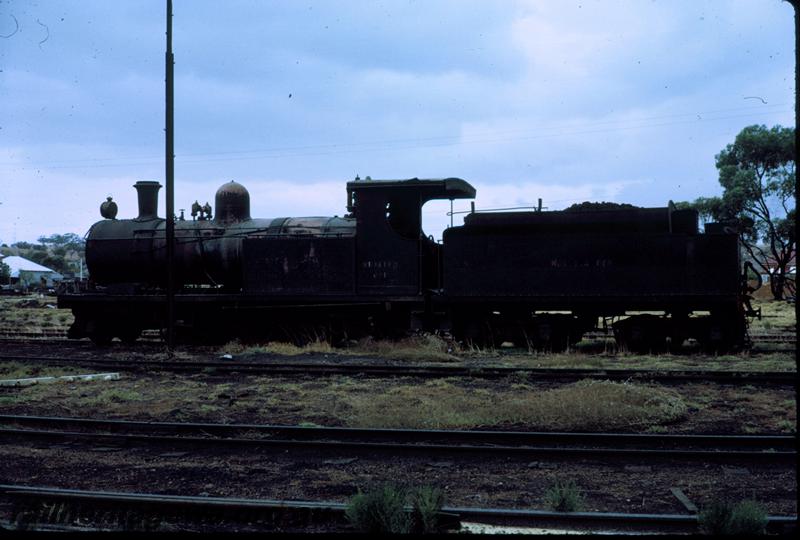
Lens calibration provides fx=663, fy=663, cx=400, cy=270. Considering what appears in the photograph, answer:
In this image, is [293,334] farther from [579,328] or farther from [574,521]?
[574,521]

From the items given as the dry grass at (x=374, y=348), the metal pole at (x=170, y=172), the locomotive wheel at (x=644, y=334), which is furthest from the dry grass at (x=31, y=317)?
the locomotive wheel at (x=644, y=334)

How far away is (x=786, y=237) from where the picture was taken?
3500 cm

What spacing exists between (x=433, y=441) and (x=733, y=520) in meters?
3.21

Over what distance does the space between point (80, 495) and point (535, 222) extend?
10.6m

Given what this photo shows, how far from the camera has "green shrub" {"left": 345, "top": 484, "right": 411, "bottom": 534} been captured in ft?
12.9

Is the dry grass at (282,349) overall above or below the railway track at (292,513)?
above

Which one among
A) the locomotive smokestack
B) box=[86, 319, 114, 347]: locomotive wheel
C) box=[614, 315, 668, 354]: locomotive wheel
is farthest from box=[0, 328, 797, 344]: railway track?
the locomotive smokestack

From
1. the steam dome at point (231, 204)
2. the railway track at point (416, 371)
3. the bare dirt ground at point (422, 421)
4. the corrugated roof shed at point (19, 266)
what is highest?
the corrugated roof shed at point (19, 266)

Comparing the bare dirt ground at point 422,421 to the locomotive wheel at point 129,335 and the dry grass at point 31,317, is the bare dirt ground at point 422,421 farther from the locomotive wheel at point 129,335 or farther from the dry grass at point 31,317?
the dry grass at point 31,317

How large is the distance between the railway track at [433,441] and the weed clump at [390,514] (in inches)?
79.6

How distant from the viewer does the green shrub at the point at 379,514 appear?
393 centimetres

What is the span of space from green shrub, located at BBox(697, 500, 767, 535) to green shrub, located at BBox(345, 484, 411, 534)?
1.74 m

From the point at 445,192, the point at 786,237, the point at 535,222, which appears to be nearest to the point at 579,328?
the point at 535,222

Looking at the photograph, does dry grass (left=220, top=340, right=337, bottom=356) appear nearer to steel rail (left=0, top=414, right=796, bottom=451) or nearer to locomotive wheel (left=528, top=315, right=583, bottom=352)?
locomotive wheel (left=528, top=315, right=583, bottom=352)
